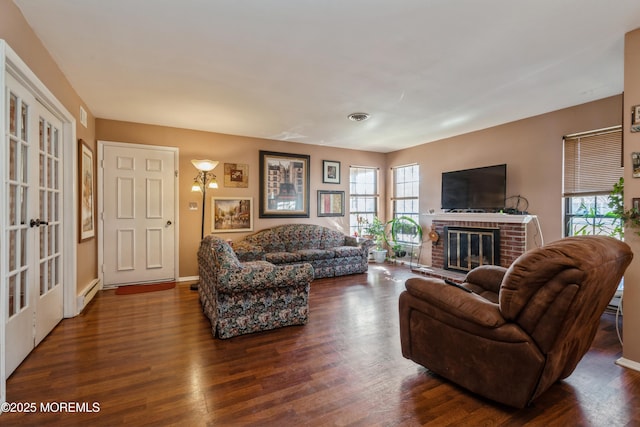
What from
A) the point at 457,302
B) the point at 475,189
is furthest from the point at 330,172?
the point at 457,302

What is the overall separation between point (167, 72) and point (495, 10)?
282 cm

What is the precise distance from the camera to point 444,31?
2266mm

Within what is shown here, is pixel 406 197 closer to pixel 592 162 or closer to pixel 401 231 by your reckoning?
pixel 401 231

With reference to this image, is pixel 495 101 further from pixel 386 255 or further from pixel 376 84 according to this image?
pixel 386 255

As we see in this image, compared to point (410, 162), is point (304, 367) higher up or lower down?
lower down

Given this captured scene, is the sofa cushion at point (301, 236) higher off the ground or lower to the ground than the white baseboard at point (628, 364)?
higher

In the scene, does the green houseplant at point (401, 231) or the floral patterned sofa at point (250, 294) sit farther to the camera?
the green houseplant at point (401, 231)

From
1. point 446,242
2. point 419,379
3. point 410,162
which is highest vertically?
point 410,162

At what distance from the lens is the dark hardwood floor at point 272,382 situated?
5.53 ft

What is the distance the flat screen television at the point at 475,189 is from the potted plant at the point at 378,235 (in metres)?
1.62

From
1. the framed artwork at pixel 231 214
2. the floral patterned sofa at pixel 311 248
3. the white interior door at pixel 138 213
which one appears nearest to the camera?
the white interior door at pixel 138 213

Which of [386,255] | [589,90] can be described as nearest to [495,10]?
[589,90]

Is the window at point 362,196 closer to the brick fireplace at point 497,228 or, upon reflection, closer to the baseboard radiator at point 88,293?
the brick fireplace at point 497,228

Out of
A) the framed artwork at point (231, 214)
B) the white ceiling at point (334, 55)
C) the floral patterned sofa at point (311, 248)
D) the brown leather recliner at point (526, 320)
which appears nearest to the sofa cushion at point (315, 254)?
the floral patterned sofa at point (311, 248)
